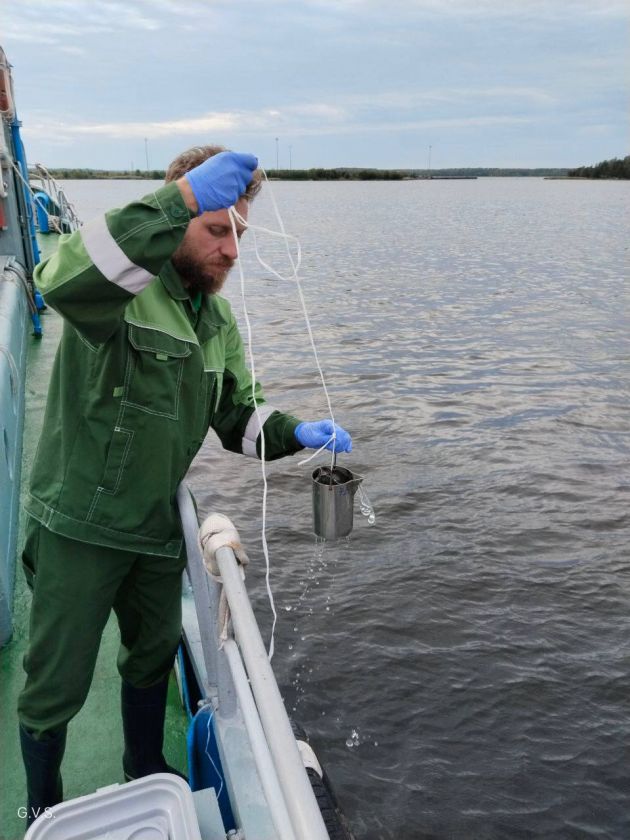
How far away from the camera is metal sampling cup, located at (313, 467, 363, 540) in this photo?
3.26 m

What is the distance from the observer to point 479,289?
21922 millimetres

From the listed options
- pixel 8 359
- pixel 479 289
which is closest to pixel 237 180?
pixel 8 359

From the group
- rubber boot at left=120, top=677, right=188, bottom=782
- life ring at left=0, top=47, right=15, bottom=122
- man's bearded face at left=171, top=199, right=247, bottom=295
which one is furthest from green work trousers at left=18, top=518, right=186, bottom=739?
life ring at left=0, top=47, right=15, bottom=122

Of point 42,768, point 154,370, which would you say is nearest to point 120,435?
point 154,370

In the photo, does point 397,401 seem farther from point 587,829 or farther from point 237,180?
point 237,180

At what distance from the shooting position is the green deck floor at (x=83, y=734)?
9.49ft

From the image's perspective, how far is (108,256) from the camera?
1.96m

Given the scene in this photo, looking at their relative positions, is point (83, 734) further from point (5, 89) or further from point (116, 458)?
point (5, 89)

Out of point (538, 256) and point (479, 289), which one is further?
point (538, 256)

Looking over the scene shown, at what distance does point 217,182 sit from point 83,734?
8.37ft

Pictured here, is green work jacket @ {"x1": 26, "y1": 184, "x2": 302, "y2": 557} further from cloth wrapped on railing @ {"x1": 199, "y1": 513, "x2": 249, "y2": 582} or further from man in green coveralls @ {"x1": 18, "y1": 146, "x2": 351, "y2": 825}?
cloth wrapped on railing @ {"x1": 199, "y1": 513, "x2": 249, "y2": 582}

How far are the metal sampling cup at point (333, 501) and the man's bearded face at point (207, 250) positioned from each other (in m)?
1.22

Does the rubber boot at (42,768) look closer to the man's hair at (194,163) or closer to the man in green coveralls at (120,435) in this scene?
the man in green coveralls at (120,435)

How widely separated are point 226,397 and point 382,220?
169 feet
